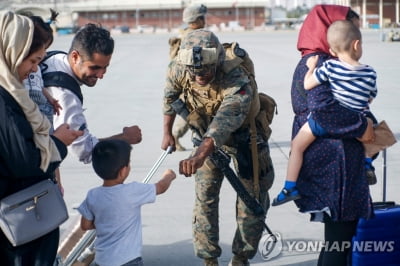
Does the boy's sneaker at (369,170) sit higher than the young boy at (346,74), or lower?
lower

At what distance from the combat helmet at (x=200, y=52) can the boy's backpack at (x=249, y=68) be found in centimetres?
9

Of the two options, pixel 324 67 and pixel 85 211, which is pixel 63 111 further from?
pixel 324 67

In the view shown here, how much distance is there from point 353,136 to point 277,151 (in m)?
4.55

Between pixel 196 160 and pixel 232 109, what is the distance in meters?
0.44

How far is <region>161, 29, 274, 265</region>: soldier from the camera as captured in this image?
3840 millimetres

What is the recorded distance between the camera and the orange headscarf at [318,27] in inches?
133

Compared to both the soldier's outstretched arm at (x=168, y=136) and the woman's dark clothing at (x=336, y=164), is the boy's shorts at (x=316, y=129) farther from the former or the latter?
the soldier's outstretched arm at (x=168, y=136)

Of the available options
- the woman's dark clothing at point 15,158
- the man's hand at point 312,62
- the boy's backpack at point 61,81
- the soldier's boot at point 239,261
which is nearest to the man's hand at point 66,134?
the woman's dark clothing at point 15,158

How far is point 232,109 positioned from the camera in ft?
12.6

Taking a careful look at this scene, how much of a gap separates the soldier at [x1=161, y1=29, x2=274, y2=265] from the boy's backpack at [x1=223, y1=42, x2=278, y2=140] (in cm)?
3

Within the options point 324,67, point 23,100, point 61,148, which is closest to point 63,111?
point 61,148

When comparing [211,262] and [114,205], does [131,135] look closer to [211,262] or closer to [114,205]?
[114,205]

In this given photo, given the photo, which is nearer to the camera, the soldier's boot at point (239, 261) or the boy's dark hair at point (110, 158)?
the boy's dark hair at point (110, 158)

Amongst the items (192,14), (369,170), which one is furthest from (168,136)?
(192,14)
